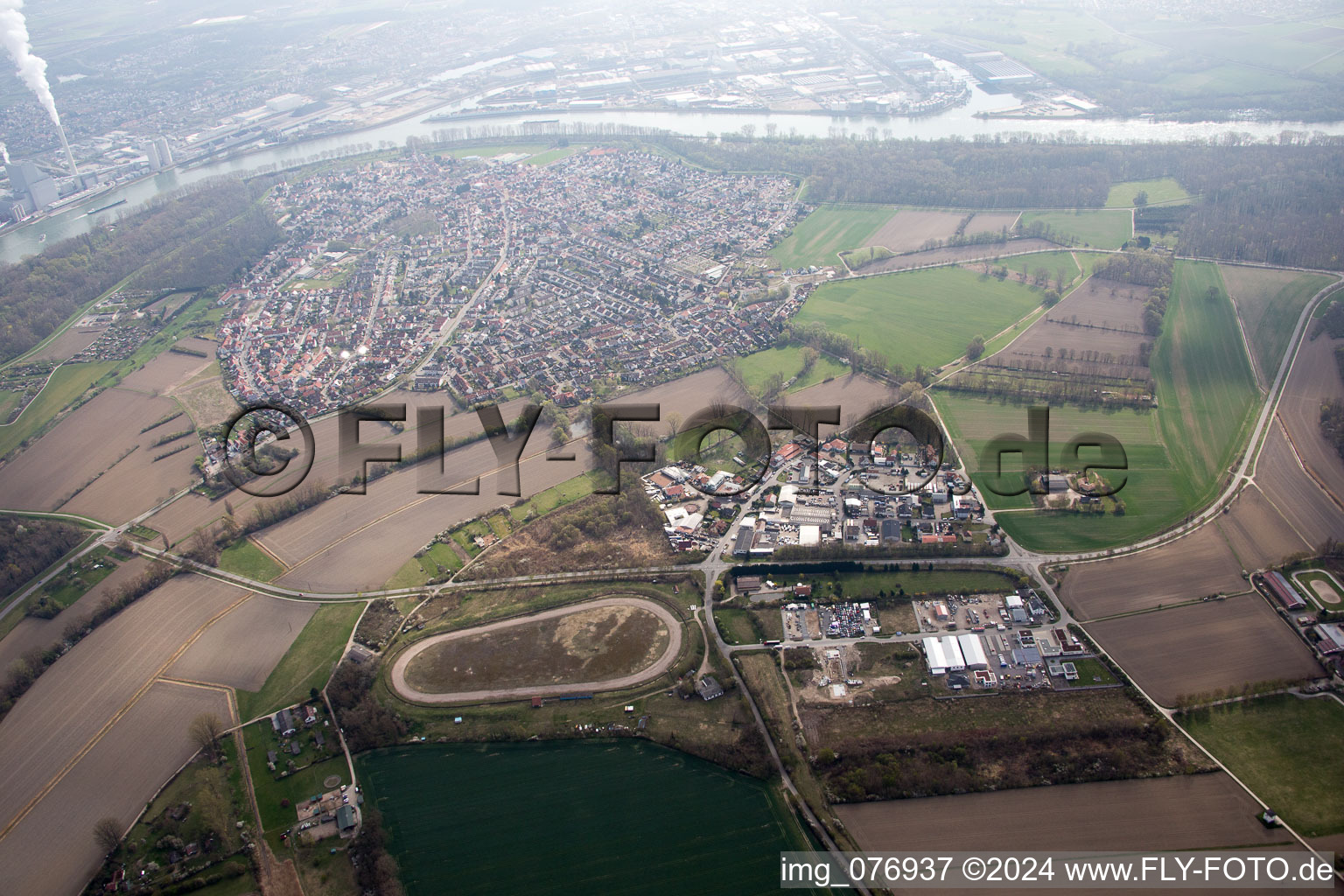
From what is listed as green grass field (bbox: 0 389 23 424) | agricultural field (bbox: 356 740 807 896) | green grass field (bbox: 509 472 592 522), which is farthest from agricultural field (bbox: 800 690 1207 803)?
green grass field (bbox: 0 389 23 424)

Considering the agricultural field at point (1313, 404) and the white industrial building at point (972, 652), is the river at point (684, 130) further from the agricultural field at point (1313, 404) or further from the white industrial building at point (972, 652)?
the white industrial building at point (972, 652)

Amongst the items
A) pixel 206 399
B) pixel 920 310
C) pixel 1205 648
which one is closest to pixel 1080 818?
pixel 1205 648

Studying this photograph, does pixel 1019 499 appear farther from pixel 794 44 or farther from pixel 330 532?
pixel 794 44

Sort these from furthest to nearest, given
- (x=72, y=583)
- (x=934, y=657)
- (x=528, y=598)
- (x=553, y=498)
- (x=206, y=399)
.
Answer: (x=206, y=399) → (x=553, y=498) → (x=72, y=583) → (x=528, y=598) → (x=934, y=657)

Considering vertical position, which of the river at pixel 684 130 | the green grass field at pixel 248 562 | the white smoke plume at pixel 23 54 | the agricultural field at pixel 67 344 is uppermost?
the white smoke plume at pixel 23 54

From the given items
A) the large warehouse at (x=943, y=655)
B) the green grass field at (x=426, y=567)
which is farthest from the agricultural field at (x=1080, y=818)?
the green grass field at (x=426, y=567)

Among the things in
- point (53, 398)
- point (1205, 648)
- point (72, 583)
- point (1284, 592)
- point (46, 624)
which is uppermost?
point (53, 398)

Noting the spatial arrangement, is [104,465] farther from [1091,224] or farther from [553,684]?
[1091,224]
